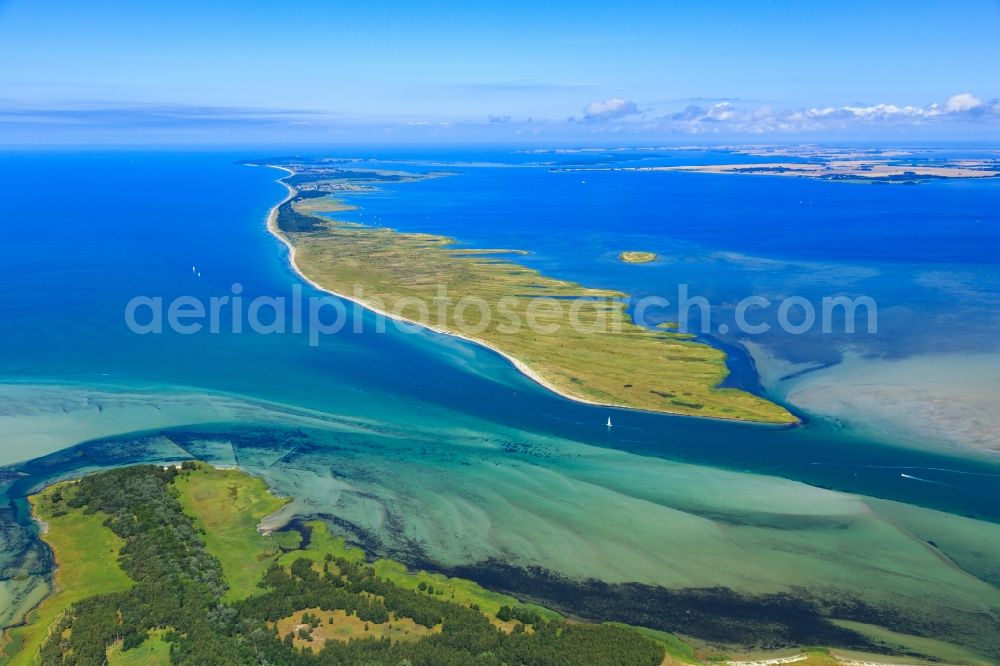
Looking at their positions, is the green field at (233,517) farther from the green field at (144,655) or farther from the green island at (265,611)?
the green field at (144,655)

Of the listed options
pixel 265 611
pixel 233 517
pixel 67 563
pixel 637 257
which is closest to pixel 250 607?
pixel 265 611

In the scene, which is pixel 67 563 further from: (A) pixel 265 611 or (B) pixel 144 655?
(A) pixel 265 611

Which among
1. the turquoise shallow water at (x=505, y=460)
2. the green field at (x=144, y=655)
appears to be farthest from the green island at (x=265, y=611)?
the turquoise shallow water at (x=505, y=460)

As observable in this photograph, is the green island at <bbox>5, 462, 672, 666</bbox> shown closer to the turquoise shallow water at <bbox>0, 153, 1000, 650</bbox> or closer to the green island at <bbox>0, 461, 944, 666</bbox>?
the green island at <bbox>0, 461, 944, 666</bbox>

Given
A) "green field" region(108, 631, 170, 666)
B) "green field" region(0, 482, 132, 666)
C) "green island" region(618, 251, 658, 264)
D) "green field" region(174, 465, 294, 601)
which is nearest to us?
"green field" region(108, 631, 170, 666)

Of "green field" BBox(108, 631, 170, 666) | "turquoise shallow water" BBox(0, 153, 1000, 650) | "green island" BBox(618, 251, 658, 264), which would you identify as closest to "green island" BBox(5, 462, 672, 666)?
"green field" BBox(108, 631, 170, 666)
